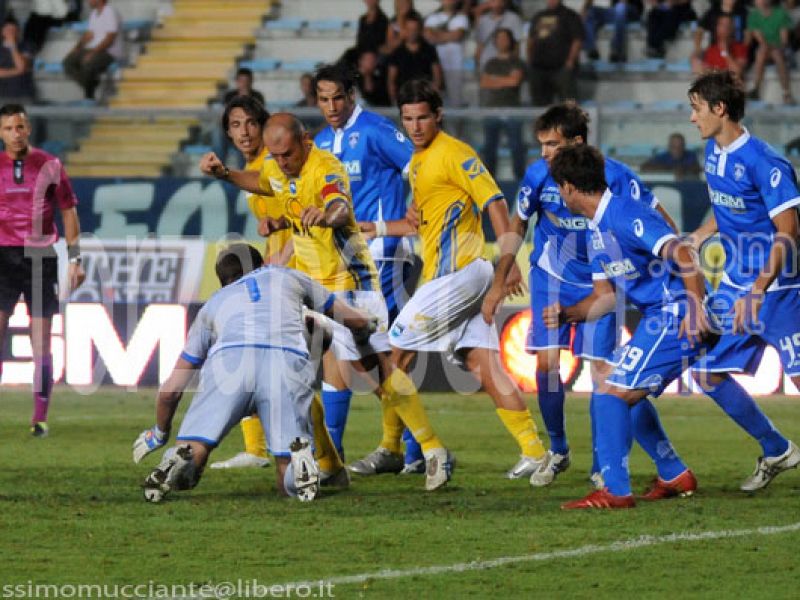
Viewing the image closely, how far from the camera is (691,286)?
24.5 feet

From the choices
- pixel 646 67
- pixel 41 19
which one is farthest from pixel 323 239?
pixel 41 19

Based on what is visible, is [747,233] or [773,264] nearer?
[773,264]

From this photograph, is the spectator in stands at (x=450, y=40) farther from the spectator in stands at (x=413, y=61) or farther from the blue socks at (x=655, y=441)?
the blue socks at (x=655, y=441)

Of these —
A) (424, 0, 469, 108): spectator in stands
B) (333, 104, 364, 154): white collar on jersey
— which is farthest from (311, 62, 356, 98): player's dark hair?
(424, 0, 469, 108): spectator in stands

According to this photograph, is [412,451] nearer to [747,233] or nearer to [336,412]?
[336,412]

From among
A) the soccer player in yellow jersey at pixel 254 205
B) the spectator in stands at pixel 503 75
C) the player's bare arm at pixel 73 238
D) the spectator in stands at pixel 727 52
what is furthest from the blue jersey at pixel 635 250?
the spectator in stands at pixel 727 52

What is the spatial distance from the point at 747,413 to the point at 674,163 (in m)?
6.52

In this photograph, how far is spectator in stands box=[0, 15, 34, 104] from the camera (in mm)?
18938

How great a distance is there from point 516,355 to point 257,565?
768cm

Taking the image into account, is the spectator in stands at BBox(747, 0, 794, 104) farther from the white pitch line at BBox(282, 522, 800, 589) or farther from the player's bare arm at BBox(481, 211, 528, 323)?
the white pitch line at BBox(282, 522, 800, 589)

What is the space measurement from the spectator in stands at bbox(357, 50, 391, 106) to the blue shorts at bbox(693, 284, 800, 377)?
9.27 meters

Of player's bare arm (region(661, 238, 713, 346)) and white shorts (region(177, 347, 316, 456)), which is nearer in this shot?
player's bare arm (region(661, 238, 713, 346))

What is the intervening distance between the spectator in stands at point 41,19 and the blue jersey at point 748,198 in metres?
14.2

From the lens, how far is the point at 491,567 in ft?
21.4
